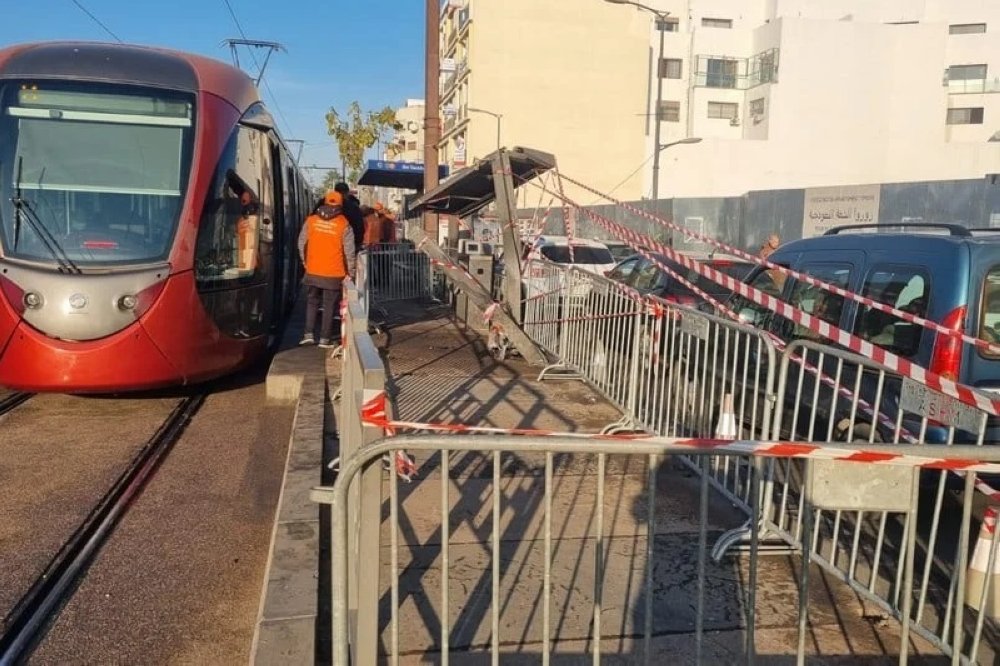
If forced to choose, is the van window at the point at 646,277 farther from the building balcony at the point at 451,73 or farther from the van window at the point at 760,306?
the building balcony at the point at 451,73

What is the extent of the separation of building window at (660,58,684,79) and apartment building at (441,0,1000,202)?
0.10m

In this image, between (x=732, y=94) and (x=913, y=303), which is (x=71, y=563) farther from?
(x=732, y=94)

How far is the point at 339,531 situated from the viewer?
2.71 metres

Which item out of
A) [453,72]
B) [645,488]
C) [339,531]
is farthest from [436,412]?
[453,72]

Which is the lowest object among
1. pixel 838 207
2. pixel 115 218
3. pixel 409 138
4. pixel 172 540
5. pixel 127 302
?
pixel 172 540

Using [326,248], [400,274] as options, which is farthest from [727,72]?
[326,248]

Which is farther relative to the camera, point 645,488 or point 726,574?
point 645,488

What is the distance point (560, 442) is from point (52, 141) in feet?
20.8

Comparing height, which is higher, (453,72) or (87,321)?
(453,72)

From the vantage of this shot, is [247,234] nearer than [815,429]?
No

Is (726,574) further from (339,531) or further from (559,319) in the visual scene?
(559,319)

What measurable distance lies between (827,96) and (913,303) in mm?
57056

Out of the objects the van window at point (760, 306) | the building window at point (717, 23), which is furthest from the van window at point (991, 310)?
the building window at point (717, 23)

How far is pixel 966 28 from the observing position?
201 feet
